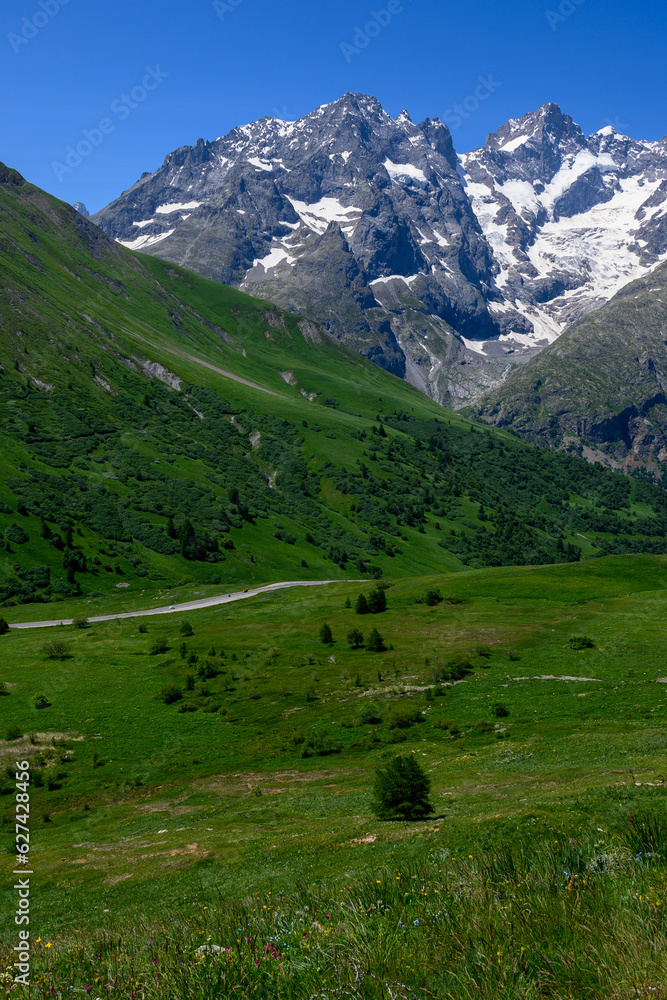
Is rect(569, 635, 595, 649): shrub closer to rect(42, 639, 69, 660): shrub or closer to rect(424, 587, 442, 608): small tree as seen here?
rect(424, 587, 442, 608): small tree

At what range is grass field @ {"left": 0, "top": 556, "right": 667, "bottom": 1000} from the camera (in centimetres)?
627

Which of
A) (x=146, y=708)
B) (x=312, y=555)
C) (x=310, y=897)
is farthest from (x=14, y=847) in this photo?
(x=312, y=555)

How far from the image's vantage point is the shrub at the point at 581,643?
177 feet

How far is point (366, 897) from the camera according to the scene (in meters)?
8.72

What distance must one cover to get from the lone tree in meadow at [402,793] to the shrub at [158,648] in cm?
4985

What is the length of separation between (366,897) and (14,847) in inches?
1304

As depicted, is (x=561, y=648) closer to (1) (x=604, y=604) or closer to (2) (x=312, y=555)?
(1) (x=604, y=604)

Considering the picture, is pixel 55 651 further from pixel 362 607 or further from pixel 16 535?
pixel 16 535

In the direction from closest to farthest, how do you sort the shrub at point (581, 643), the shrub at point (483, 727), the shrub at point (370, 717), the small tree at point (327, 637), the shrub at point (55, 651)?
the shrub at point (483, 727) < the shrub at point (370, 717) < the shrub at point (581, 643) < the shrub at point (55, 651) < the small tree at point (327, 637)

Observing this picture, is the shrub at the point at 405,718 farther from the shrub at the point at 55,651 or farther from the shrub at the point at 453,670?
the shrub at the point at 55,651

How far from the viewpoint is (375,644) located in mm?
62875

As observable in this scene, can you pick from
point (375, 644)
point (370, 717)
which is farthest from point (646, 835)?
point (375, 644)

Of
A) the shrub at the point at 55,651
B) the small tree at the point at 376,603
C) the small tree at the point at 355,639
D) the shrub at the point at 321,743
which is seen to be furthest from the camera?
the small tree at the point at 376,603

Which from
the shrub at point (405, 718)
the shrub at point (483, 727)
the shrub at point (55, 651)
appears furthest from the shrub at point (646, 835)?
the shrub at point (55, 651)
